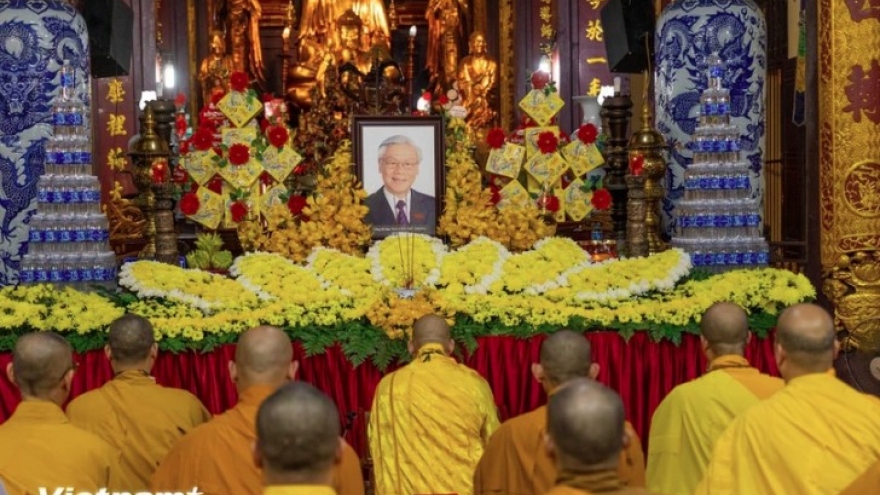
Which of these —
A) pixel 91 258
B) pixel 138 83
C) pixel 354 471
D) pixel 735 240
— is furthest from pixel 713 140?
pixel 138 83

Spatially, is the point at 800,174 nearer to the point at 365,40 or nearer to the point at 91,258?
the point at 91,258

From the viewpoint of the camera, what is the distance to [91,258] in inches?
330

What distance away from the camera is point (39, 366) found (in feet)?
15.8

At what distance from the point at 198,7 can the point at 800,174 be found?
34.4ft

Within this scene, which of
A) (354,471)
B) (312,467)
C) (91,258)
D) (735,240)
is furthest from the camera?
(735,240)

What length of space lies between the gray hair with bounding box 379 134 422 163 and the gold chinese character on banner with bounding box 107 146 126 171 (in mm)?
7148

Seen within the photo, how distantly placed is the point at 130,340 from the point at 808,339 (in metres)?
2.46

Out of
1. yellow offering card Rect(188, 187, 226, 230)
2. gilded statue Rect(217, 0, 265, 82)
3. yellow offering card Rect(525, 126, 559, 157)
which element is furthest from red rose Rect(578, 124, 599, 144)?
gilded statue Rect(217, 0, 265, 82)

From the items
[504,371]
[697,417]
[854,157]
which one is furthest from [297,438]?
[854,157]

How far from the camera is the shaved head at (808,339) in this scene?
4.77m

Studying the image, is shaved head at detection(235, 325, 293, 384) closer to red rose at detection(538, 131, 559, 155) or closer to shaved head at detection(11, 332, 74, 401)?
shaved head at detection(11, 332, 74, 401)

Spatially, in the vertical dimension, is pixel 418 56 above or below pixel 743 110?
above

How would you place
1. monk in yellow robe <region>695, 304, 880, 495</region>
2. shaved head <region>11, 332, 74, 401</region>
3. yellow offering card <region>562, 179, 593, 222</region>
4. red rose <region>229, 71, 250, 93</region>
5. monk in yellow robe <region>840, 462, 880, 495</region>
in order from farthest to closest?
yellow offering card <region>562, 179, 593, 222</region> → red rose <region>229, 71, 250, 93</region> → shaved head <region>11, 332, 74, 401</region> → monk in yellow robe <region>695, 304, 880, 495</region> → monk in yellow robe <region>840, 462, 880, 495</region>

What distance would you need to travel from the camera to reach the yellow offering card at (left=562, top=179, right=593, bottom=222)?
10.7 meters
